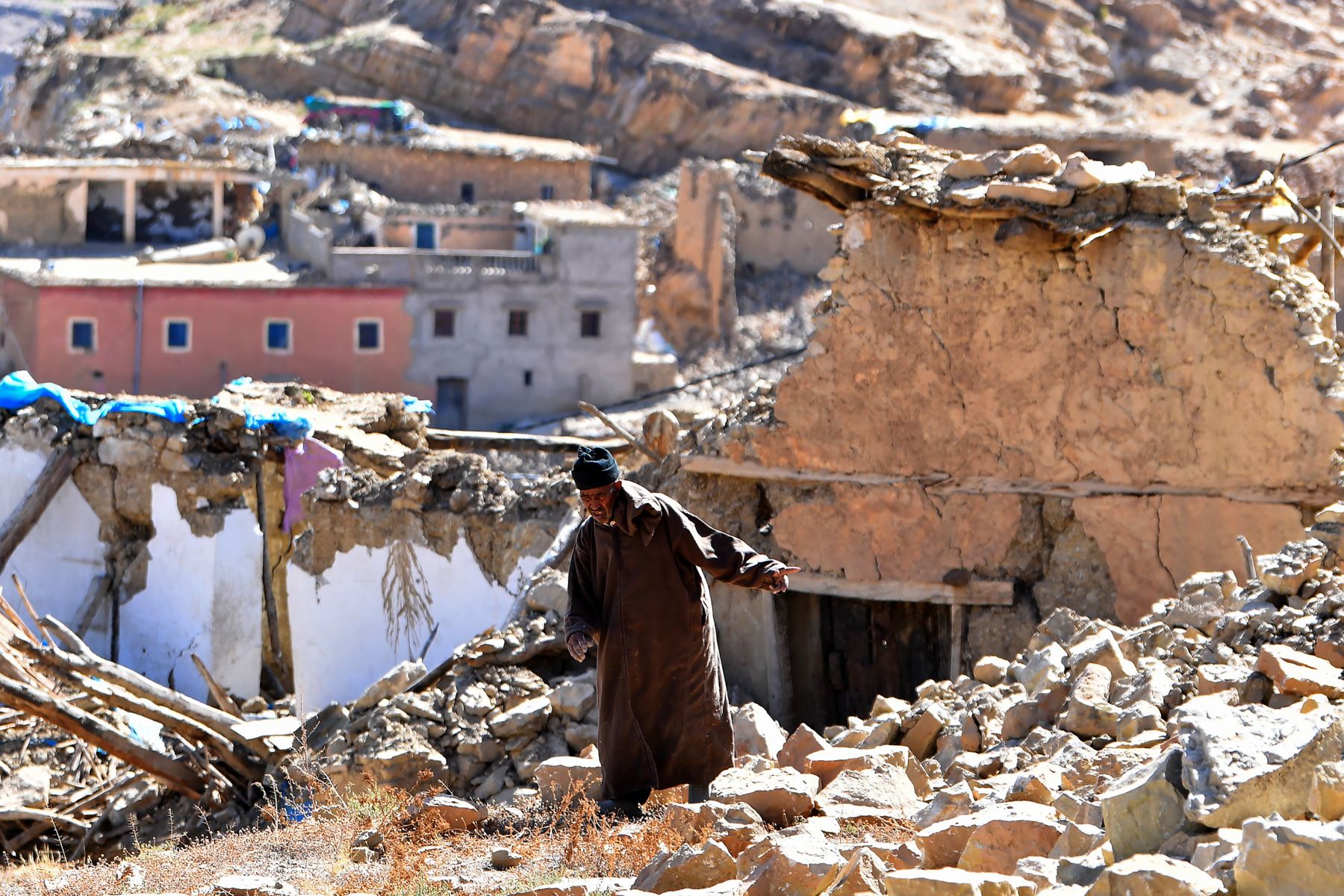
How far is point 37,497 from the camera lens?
1545cm

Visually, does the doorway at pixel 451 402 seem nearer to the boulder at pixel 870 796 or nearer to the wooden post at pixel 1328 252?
the wooden post at pixel 1328 252

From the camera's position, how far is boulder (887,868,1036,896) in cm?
443

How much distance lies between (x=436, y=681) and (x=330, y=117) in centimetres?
3389

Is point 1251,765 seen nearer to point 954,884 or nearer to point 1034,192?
point 954,884

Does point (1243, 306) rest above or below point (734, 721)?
above

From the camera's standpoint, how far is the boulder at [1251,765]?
4418 millimetres

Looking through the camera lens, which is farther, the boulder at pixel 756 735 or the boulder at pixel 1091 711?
the boulder at pixel 756 735

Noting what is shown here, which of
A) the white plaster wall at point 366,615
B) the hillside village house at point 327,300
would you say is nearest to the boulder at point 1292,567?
the white plaster wall at point 366,615

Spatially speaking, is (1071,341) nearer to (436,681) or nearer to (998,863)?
(436,681)

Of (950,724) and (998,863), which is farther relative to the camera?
(950,724)

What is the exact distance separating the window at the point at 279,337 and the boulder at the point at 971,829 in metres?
28.6

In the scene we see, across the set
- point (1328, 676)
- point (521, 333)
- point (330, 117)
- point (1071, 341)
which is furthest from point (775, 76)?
point (1328, 676)

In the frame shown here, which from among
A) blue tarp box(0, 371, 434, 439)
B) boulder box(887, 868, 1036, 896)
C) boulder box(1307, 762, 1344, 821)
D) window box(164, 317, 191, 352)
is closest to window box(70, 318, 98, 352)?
window box(164, 317, 191, 352)

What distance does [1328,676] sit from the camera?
6.12 m
